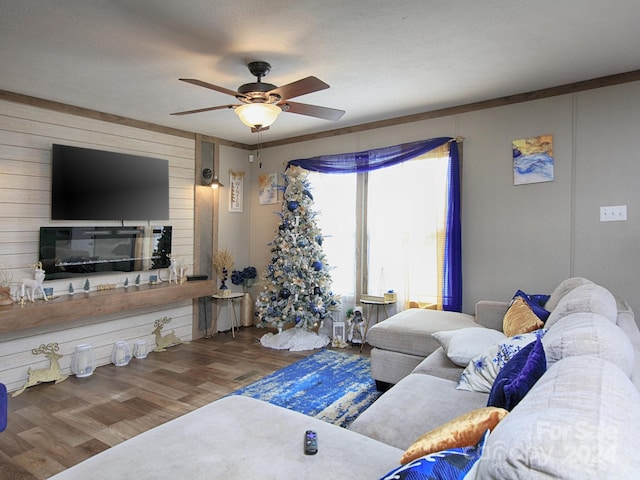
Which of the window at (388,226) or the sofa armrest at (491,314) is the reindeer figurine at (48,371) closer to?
the window at (388,226)


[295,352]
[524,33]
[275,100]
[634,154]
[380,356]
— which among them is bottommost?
[295,352]

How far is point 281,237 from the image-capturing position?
4848 mm

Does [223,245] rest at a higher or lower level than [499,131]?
lower

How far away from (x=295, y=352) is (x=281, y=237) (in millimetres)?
1367

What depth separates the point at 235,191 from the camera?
18.4ft

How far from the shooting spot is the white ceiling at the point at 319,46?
222 cm

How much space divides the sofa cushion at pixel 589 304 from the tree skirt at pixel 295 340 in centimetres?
291

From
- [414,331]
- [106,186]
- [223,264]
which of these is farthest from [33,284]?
[414,331]

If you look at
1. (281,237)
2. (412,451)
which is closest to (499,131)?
(281,237)

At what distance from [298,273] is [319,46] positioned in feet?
8.75

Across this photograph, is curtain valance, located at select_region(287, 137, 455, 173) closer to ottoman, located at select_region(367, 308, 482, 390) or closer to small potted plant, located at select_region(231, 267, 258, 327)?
small potted plant, located at select_region(231, 267, 258, 327)

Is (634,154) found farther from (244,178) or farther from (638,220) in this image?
(244,178)

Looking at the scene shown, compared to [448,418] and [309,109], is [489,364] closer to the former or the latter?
[448,418]

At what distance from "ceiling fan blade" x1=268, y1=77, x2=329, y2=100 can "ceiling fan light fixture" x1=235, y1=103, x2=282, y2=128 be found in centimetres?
12
